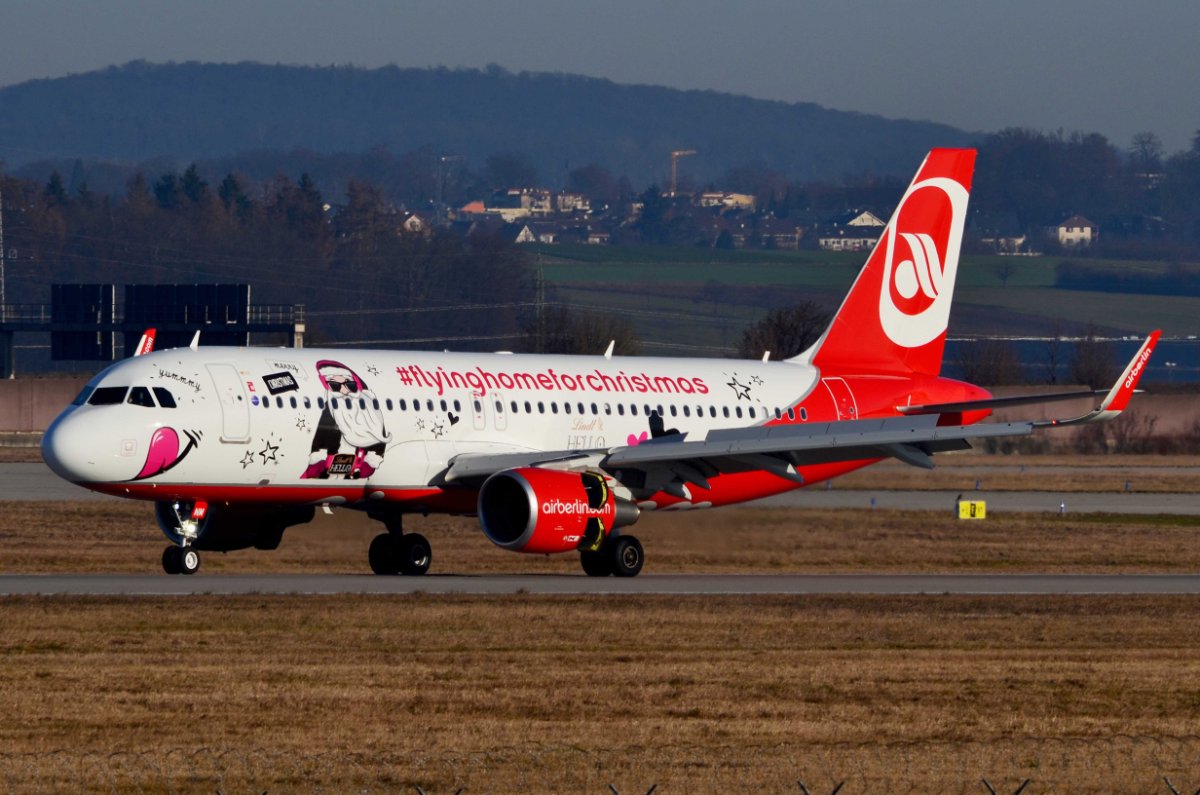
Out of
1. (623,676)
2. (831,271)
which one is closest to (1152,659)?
(623,676)

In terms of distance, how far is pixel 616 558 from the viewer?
36969mm

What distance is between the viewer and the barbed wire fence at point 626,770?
53.3 feet

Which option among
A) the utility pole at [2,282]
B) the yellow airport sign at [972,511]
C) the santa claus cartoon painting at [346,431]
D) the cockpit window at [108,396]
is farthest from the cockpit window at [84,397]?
the utility pole at [2,282]

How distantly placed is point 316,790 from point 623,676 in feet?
24.1

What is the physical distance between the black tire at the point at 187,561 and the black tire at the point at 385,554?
354 centimetres

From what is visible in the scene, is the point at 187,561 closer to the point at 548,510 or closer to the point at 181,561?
the point at 181,561

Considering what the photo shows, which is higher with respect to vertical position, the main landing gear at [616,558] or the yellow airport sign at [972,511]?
the main landing gear at [616,558]

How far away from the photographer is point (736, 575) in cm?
3972

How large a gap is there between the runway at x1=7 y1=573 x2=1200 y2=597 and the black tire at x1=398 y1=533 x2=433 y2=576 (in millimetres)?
596

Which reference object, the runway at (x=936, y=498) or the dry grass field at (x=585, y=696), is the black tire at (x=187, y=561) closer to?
the dry grass field at (x=585, y=696)

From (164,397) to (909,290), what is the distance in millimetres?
18007

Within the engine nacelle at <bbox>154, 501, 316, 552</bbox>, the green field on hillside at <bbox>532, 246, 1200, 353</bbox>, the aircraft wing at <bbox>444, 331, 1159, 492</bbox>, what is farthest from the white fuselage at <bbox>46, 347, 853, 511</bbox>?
the green field on hillside at <bbox>532, 246, 1200, 353</bbox>

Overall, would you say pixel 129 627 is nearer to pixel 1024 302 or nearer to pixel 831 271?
pixel 1024 302

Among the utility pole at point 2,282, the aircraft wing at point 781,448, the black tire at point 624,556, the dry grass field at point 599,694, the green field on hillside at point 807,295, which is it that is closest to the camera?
the dry grass field at point 599,694
